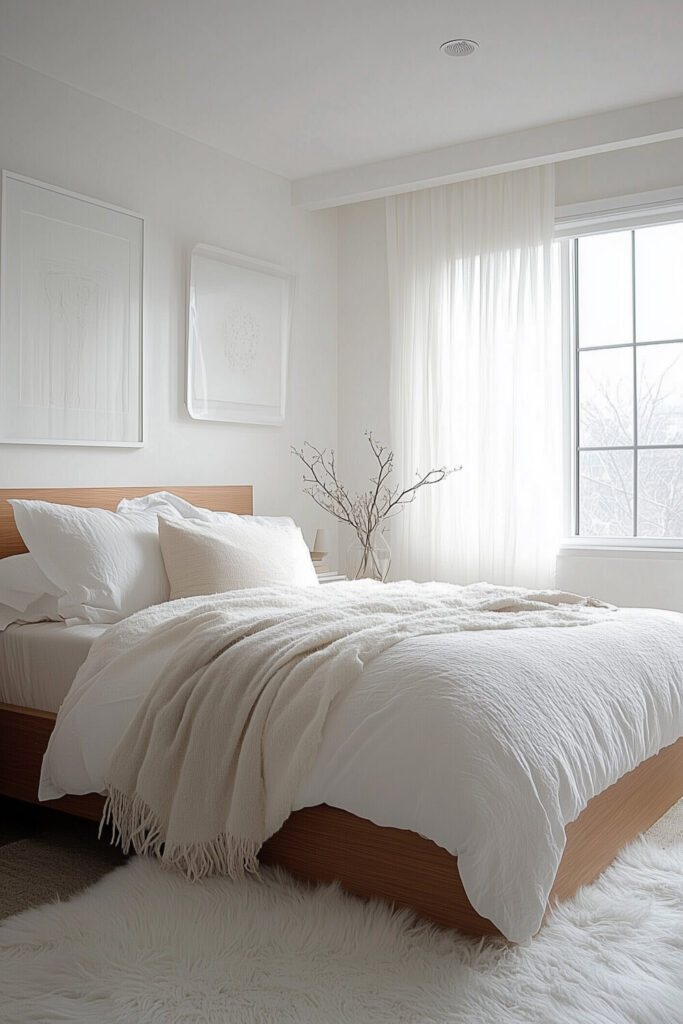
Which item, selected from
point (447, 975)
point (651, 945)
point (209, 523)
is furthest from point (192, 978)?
point (209, 523)

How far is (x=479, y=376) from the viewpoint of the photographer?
15.5 feet

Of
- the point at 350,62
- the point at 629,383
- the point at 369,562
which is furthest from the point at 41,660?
the point at 629,383

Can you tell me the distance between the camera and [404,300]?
16.3 feet

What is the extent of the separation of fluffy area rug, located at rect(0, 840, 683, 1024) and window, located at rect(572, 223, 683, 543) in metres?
2.42

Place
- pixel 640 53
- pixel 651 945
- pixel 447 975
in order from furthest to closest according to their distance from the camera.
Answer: pixel 640 53 < pixel 651 945 < pixel 447 975

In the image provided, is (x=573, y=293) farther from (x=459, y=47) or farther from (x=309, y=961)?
(x=309, y=961)

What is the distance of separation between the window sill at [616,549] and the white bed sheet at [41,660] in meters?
2.42

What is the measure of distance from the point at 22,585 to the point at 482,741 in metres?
1.79

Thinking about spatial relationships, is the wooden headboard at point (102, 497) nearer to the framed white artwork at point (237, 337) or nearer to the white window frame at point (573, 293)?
the framed white artwork at point (237, 337)

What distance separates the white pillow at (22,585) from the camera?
10.3 feet

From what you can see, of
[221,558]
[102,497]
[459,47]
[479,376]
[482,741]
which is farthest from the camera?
[479,376]

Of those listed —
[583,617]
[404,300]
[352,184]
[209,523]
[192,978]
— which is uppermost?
[352,184]

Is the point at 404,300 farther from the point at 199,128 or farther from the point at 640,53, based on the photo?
the point at 640,53

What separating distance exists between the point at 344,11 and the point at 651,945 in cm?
290
